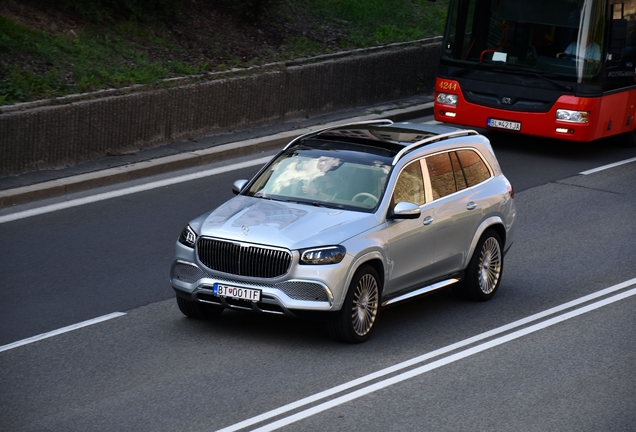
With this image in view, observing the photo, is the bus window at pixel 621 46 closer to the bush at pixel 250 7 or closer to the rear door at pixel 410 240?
the bush at pixel 250 7

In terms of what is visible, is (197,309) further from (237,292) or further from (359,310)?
(359,310)

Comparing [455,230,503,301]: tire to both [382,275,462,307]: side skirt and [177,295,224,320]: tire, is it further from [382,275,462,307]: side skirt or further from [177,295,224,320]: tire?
[177,295,224,320]: tire

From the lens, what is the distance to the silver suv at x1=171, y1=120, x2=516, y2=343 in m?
9.20

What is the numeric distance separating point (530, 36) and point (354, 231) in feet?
33.9

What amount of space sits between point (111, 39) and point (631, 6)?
9071 millimetres

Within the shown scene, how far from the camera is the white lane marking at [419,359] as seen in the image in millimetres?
7730

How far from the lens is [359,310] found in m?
9.55

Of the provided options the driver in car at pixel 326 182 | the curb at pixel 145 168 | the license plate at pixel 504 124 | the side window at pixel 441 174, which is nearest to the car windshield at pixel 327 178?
the driver in car at pixel 326 182

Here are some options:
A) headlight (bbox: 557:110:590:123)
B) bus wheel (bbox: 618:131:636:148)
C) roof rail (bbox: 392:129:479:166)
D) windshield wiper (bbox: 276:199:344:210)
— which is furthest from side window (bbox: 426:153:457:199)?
bus wheel (bbox: 618:131:636:148)

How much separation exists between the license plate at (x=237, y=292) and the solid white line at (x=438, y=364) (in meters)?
1.32

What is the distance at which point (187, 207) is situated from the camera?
47.8 ft

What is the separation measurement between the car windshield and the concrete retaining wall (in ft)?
19.3

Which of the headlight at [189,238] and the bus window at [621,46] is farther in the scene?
the bus window at [621,46]

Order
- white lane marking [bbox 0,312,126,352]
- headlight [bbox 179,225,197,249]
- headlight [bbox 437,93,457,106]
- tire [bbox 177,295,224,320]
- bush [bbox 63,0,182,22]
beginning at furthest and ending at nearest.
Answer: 1. bush [bbox 63,0,182,22]
2. headlight [bbox 437,93,457,106]
3. tire [bbox 177,295,224,320]
4. headlight [bbox 179,225,197,249]
5. white lane marking [bbox 0,312,126,352]
